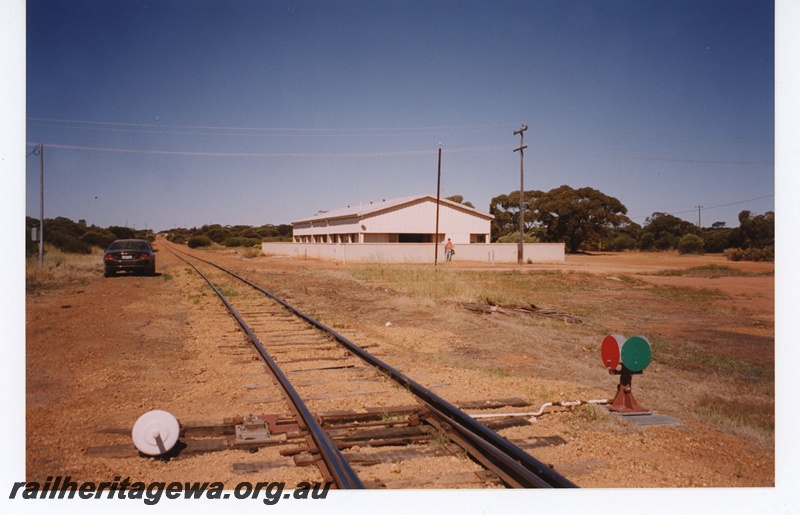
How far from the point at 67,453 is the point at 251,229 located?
115863mm

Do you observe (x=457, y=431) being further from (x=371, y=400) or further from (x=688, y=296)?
(x=688, y=296)

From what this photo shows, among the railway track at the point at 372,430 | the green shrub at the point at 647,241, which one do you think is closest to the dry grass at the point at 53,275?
the railway track at the point at 372,430

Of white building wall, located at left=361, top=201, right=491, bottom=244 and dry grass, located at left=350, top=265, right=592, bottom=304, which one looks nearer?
dry grass, located at left=350, top=265, right=592, bottom=304

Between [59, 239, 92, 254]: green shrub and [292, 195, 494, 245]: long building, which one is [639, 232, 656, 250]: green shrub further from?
[59, 239, 92, 254]: green shrub

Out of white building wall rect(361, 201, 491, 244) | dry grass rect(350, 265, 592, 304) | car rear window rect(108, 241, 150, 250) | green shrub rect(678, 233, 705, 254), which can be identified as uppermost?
white building wall rect(361, 201, 491, 244)

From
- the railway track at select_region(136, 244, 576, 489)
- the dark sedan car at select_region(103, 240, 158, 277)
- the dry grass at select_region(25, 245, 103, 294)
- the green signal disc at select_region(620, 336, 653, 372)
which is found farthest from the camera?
the dark sedan car at select_region(103, 240, 158, 277)

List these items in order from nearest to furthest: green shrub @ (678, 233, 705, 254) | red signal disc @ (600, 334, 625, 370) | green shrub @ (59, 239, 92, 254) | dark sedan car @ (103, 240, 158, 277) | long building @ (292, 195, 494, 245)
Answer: red signal disc @ (600, 334, 625, 370)
dark sedan car @ (103, 240, 158, 277)
green shrub @ (59, 239, 92, 254)
long building @ (292, 195, 494, 245)
green shrub @ (678, 233, 705, 254)

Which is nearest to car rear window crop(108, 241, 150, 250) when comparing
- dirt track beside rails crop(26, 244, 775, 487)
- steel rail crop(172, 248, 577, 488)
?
dirt track beside rails crop(26, 244, 775, 487)

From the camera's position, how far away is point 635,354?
16.0 ft

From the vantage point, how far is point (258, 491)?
370 cm

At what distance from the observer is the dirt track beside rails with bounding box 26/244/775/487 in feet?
13.3

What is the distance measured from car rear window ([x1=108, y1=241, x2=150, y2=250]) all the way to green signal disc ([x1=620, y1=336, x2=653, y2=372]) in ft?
72.2

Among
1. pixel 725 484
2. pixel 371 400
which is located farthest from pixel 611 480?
pixel 371 400

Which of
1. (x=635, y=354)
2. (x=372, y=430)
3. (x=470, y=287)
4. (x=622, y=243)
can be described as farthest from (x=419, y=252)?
(x=622, y=243)
